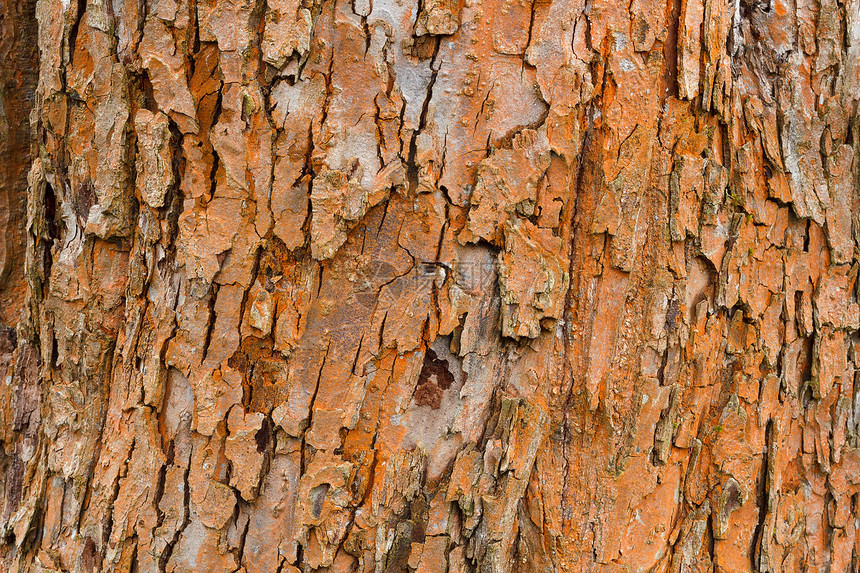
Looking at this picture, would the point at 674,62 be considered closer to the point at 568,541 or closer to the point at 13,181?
the point at 568,541

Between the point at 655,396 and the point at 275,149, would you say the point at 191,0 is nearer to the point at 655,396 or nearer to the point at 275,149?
the point at 275,149

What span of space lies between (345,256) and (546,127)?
471mm

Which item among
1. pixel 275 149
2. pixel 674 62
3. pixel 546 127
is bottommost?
pixel 275 149

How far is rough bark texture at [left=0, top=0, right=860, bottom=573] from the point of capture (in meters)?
1.25

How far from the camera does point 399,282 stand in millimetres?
1279

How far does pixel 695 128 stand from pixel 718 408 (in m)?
0.62

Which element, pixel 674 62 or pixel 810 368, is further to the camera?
pixel 810 368

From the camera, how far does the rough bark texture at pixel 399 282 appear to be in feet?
4.09

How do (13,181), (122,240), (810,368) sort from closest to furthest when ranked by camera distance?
1. (122,240)
2. (810,368)
3. (13,181)

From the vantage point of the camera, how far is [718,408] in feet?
4.70

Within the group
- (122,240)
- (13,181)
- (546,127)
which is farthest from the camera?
(13,181)

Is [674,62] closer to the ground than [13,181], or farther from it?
farther from it

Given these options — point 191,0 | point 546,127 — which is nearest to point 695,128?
point 546,127

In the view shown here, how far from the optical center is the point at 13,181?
1.66 metres
